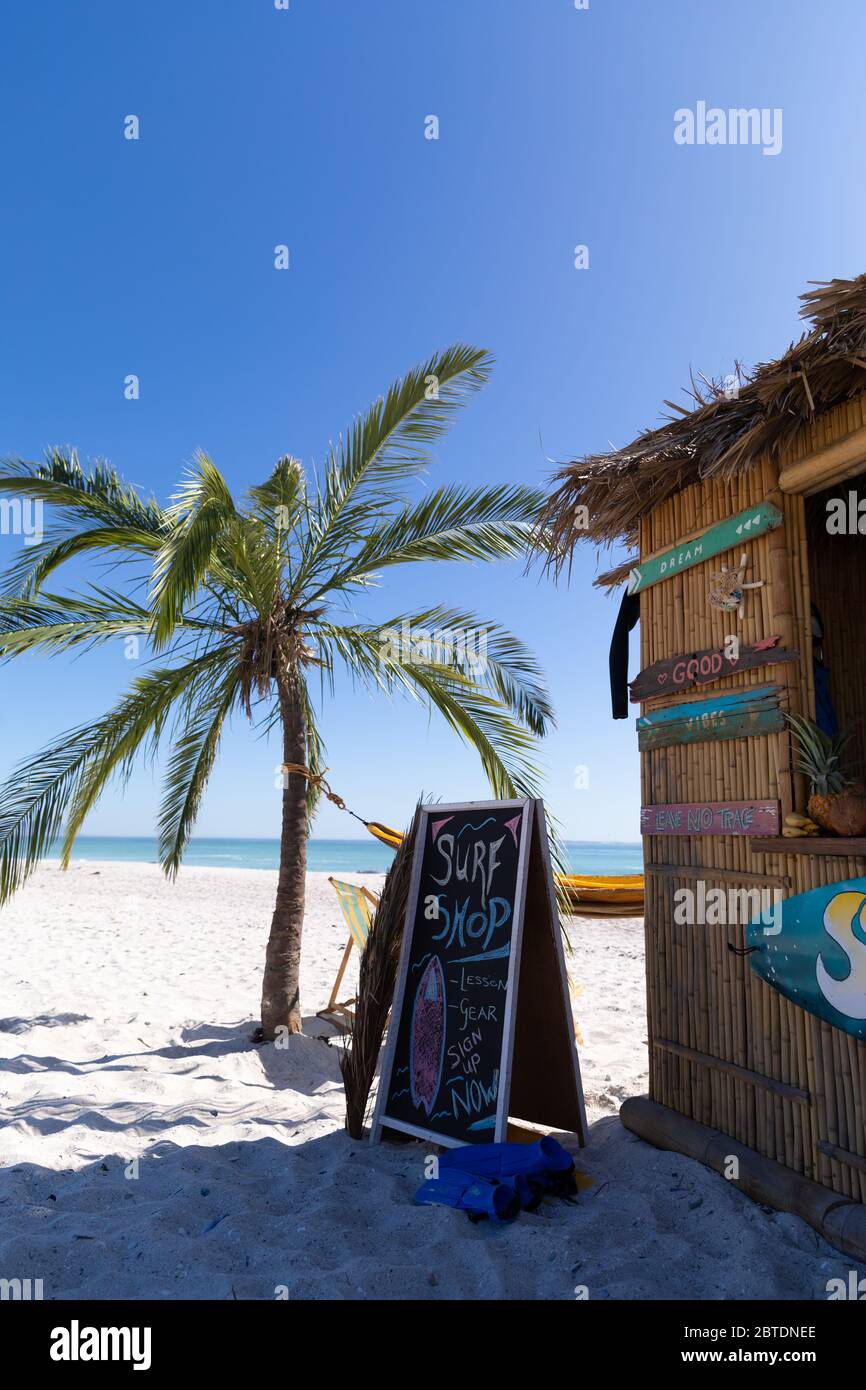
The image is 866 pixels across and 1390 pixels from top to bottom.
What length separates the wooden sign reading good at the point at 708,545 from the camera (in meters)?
3.02

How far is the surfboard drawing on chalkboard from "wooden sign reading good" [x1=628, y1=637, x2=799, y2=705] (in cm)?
148

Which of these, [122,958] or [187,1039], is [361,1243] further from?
[122,958]

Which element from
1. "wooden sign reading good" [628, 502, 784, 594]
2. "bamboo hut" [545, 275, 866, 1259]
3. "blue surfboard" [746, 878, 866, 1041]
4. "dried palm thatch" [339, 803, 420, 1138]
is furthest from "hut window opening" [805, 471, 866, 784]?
"dried palm thatch" [339, 803, 420, 1138]

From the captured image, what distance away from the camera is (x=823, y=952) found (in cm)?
253

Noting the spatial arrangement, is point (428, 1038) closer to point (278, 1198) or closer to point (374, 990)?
point (374, 990)

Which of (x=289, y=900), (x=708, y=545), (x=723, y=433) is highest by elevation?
(x=723, y=433)

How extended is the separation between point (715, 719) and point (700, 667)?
0.24 m

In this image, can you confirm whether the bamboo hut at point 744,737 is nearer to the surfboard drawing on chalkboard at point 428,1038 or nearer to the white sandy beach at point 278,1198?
the white sandy beach at point 278,1198

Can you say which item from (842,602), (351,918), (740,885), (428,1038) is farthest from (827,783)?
(351,918)

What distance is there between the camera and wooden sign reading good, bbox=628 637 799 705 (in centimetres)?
295

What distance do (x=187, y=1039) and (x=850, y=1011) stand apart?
3.95 meters

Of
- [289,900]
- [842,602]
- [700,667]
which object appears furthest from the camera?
[289,900]
